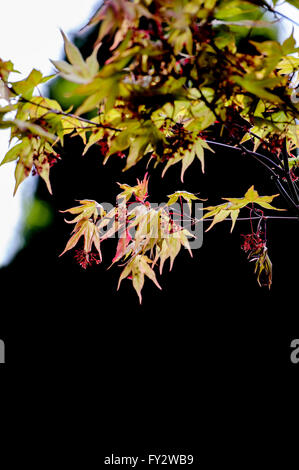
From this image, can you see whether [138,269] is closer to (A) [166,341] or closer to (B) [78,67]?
(B) [78,67]

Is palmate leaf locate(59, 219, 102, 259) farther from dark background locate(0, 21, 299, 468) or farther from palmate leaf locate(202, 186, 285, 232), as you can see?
dark background locate(0, 21, 299, 468)

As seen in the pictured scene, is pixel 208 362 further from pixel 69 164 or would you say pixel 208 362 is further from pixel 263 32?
pixel 263 32

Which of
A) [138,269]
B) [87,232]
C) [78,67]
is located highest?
[78,67]

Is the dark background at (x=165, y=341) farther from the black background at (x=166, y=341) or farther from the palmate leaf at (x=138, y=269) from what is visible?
the palmate leaf at (x=138, y=269)

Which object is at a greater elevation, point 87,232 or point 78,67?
point 78,67

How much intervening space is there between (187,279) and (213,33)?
5.88 feet

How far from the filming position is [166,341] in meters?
2.16

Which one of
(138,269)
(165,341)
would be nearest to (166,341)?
(165,341)

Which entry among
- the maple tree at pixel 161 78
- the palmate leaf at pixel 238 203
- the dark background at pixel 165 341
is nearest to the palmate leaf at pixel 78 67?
the maple tree at pixel 161 78

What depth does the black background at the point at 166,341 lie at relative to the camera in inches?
78.4

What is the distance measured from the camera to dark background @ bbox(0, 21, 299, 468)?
1990 millimetres

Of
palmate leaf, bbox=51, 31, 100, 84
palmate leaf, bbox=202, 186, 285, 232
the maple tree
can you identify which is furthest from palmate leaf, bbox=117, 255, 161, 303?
palmate leaf, bbox=51, 31, 100, 84

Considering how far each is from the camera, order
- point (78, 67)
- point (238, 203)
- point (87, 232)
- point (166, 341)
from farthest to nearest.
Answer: point (166, 341) < point (87, 232) < point (238, 203) < point (78, 67)
